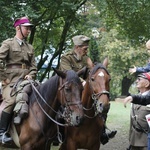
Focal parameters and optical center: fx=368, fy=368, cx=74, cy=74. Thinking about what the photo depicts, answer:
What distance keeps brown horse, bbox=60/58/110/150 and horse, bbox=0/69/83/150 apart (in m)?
0.42

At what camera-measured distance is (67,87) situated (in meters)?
5.72

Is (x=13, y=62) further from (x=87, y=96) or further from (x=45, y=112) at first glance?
(x=87, y=96)

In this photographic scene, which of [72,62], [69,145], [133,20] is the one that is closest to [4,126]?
[69,145]

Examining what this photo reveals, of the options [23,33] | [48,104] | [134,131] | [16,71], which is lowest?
[134,131]

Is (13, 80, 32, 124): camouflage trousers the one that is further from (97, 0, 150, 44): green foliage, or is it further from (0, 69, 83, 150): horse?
(97, 0, 150, 44): green foliage

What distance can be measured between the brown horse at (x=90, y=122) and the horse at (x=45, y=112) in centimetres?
42

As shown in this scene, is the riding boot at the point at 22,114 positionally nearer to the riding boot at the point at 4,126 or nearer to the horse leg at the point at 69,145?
the riding boot at the point at 4,126

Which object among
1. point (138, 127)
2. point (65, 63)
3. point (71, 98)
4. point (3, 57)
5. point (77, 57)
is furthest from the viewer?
point (77, 57)

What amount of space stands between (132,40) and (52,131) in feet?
33.3

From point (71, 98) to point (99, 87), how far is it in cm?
77

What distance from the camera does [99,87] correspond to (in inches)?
247

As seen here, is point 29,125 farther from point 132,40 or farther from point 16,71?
point 132,40

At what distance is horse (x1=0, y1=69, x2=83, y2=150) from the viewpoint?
19.2 feet

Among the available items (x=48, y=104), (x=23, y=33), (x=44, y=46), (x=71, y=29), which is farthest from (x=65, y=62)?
(x=71, y=29)
